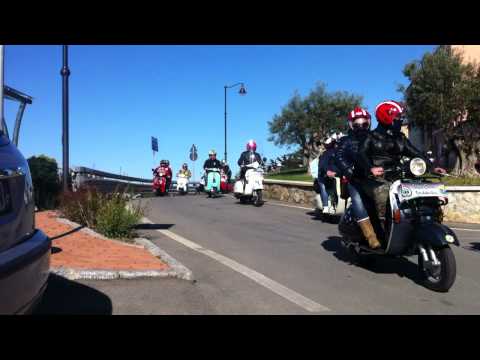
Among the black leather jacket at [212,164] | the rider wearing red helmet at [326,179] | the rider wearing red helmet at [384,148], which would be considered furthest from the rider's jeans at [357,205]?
the black leather jacket at [212,164]

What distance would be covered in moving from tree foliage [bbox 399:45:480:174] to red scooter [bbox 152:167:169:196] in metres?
13.5

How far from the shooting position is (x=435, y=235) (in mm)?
4945

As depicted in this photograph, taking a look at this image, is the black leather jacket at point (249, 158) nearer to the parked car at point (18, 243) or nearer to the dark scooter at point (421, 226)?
the dark scooter at point (421, 226)

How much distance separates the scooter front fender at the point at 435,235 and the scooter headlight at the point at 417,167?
52 centimetres

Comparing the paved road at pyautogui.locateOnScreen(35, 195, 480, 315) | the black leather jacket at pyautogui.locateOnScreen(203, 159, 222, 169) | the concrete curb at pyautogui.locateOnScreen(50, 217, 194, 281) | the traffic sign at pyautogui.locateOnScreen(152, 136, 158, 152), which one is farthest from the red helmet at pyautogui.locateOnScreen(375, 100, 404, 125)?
the traffic sign at pyautogui.locateOnScreen(152, 136, 158, 152)

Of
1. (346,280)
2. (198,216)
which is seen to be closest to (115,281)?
(346,280)

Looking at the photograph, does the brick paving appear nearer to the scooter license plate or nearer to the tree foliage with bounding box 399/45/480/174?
the scooter license plate

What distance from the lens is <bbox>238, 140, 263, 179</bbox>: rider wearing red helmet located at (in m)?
15.5

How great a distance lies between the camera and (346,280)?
18.4 feet

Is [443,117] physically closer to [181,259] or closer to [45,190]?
[45,190]

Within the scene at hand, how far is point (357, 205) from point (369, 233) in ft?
1.25

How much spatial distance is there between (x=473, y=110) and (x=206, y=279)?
2230 cm

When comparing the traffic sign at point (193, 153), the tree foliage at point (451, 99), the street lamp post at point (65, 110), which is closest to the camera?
the street lamp post at point (65, 110)

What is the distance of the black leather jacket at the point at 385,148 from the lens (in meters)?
5.83
